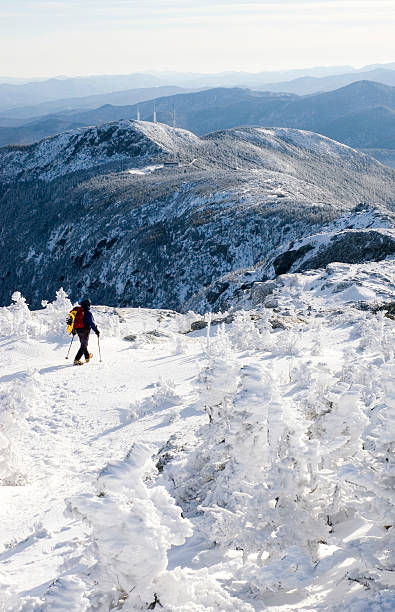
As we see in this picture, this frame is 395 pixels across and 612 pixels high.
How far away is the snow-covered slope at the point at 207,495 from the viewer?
11.2 feet

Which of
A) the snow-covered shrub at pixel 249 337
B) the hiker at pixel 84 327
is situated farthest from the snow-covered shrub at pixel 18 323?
the snow-covered shrub at pixel 249 337

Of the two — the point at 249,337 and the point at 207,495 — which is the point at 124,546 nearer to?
the point at 207,495

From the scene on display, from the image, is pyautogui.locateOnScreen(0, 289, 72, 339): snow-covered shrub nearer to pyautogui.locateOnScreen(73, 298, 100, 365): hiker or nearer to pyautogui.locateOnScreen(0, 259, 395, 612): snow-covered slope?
pyautogui.locateOnScreen(73, 298, 100, 365): hiker

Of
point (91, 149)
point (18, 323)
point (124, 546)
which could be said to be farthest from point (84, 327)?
point (91, 149)

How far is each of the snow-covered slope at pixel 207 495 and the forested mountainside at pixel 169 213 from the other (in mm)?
20607

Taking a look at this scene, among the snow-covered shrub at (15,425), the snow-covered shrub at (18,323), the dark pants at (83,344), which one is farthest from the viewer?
the snow-covered shrub at (18,323)

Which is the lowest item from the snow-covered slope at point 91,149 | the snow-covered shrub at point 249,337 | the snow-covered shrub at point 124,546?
the snow-covered shrub at point 249,337

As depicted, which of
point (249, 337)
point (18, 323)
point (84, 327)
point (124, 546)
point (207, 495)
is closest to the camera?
point (124, 546)

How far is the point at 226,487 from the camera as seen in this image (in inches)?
183

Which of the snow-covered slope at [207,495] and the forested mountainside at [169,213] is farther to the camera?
the forested mountainside at [169,213]

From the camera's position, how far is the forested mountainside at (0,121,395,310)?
46969 mm

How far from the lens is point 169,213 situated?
64750mm

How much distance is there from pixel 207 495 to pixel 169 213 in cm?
6138

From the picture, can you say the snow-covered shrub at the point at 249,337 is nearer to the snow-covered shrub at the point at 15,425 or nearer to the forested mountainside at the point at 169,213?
the snow-covered shrub at the point at 15,425
